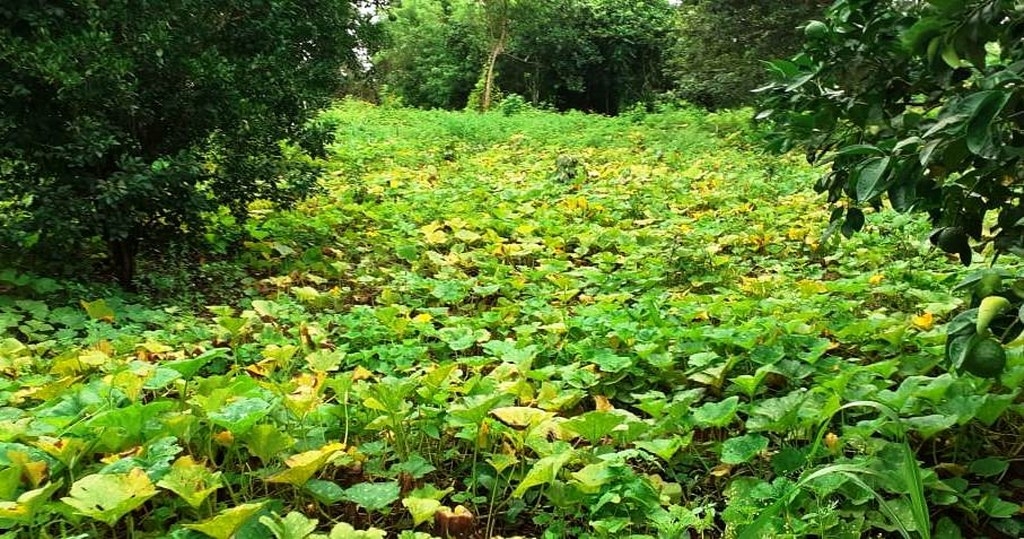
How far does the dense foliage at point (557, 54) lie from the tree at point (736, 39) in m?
6.59

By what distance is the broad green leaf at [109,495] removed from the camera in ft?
4.91

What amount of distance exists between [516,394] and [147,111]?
2.79m

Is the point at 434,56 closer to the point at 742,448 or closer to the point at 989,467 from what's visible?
the point at 742,448

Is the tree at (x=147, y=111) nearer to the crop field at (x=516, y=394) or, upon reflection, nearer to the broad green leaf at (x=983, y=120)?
the crop field at (x=516, y=394)

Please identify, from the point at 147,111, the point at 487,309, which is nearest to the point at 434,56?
the point at 147,111

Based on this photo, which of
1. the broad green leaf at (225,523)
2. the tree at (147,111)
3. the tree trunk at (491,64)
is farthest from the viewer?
the tree trunk at (491,64)

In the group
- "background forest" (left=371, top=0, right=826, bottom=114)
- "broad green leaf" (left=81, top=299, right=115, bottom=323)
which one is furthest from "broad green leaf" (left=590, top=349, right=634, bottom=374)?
"background forest" (left=371, top=0, right=826, bottom=114)

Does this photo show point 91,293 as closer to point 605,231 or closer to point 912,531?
point 605,231

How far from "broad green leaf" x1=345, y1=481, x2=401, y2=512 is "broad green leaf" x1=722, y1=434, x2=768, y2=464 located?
82 centimetres

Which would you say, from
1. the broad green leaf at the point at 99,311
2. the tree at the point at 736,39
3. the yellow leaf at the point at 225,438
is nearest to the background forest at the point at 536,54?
the tree at the point at 736,39

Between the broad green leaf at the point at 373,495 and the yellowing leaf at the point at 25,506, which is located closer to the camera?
the yellowing leaf at the point at 25,506

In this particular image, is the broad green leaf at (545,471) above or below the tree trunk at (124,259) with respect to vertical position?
below

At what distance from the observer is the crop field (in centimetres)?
168

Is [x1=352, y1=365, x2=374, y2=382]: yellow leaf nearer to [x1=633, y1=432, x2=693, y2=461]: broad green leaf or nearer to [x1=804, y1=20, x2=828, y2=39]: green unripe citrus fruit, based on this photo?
[x1=633, y1=432, x2=693, y2=461]: broad green leaf
